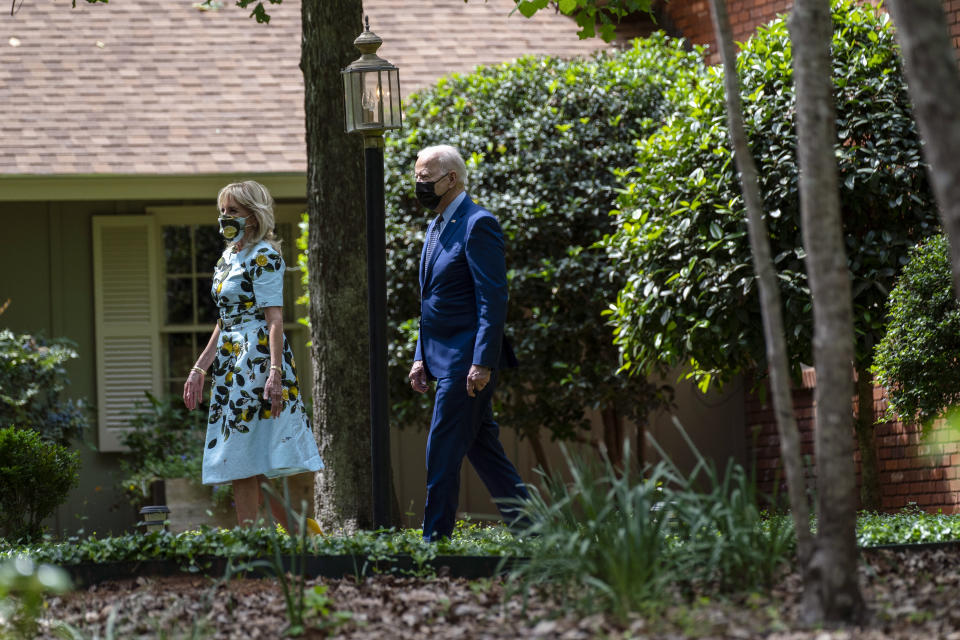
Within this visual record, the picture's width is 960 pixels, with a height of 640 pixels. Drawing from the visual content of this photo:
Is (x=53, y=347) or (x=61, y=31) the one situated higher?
(x=61, y=31)

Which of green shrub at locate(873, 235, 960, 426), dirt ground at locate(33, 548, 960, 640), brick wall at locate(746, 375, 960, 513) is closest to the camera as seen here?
dirt ground at locate(33, 548, 960, 640)

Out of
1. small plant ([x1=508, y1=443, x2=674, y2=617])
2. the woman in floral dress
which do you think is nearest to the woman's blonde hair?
the woman in floral dress

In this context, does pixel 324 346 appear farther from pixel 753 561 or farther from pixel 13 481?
pixel 753 561

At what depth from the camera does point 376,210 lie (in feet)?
19.3

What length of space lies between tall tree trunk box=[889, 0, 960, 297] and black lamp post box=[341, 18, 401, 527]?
125 inches

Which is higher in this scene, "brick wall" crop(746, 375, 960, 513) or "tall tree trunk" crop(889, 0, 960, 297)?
"tall tree trunk" crop(889, 0, 960, 297)

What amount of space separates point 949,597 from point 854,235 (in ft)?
13.3

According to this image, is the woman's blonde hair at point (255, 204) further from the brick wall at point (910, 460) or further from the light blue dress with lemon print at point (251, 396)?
the brick wall at point (910, 460)

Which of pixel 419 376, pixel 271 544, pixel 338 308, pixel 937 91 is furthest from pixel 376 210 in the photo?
pixel 937 91

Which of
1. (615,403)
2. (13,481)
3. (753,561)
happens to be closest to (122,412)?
(13,481)

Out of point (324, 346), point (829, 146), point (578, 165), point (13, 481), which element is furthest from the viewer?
point (578, 165)

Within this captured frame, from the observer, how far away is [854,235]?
7492 millimetres

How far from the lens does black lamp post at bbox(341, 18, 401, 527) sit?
5836mm

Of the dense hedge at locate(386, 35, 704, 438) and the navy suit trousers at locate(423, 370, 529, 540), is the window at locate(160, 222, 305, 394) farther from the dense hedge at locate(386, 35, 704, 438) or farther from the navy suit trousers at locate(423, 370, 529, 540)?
the navy suit trousers at locate(423, 370, 529, 540)
